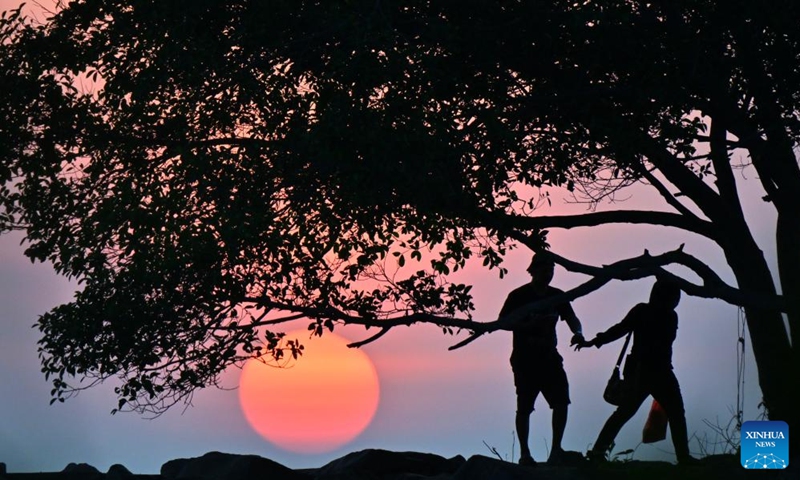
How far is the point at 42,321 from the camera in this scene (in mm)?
14094

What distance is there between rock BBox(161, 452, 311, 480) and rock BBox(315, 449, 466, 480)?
0.48m

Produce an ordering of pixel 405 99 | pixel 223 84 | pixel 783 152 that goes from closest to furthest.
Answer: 1. pixel 405 99
2. pixel 223 84
3. pixel 783 152

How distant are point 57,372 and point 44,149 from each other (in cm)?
290

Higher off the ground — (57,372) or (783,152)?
(783,152)

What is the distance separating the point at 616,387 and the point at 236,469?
516 cm

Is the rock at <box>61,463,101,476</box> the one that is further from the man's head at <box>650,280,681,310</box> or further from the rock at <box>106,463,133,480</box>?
the man's head at <box>650,280,681,310</box>

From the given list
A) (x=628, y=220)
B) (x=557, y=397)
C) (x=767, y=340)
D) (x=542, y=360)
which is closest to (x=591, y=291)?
(x=542, y=360)

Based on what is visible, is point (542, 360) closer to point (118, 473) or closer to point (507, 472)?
point (507, 472)

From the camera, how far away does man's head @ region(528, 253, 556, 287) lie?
14.7 meters

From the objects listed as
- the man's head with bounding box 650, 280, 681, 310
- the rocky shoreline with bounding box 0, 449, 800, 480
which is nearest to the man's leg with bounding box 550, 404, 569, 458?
the rocky shoreline with bounding box 0, 449, 800, 480

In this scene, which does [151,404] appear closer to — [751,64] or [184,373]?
[184,373]

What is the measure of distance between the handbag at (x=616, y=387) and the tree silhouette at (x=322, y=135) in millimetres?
1232

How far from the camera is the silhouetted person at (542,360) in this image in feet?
48.4

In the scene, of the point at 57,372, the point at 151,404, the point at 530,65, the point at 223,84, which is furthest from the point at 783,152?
the point at 57,372
